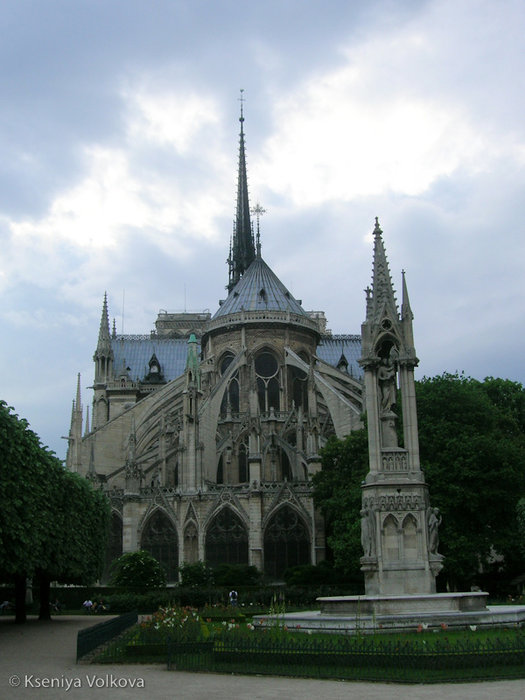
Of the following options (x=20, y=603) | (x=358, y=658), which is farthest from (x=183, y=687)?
(x=20, y=603)

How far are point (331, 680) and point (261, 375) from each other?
58755 millimetres

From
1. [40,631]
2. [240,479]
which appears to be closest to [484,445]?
[40,631]

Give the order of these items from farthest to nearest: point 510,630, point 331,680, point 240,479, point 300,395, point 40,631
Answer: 1. point 300,395
2. point 240,479
3. point 40,631
4. point 510,630
5. point 331,680

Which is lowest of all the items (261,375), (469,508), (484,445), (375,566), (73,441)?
(375,566)

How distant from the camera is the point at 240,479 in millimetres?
66000

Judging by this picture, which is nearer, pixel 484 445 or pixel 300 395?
pixel 484 445

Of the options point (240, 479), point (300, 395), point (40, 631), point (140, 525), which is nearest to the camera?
point (40, 631)

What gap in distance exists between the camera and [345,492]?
43.0 m

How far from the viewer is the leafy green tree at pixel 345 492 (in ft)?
134

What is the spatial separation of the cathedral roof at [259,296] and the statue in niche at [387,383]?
52.7m

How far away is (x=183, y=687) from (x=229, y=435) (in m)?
52.1

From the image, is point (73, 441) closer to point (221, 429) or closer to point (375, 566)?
point (221, 429)

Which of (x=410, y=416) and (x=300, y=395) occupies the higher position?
(x=300, y=395)

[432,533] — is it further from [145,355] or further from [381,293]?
[145,355]
